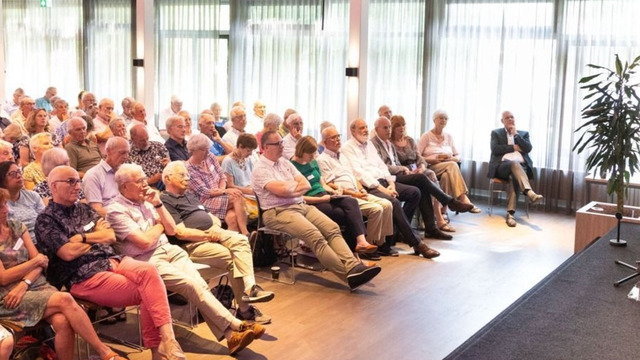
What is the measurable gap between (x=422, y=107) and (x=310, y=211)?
4799mm

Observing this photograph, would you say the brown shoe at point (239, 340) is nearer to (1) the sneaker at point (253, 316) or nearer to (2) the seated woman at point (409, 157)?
(1) the sneaker at point (253, 316)

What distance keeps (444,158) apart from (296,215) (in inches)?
130

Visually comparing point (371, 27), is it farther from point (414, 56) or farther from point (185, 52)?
Result: point (185, 52)

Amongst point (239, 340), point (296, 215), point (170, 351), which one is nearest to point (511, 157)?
point (296, 215)

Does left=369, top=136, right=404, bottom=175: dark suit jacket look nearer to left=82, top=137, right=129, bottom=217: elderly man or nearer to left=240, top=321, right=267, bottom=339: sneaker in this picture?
left=82, top=137, right=129, bottom=217: elderly man

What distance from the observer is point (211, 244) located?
16.8 ft

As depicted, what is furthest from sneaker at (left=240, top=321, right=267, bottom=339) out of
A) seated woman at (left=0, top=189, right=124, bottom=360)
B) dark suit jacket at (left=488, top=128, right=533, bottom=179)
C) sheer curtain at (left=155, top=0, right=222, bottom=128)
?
sheer curtain at (left=155, top=0, right=222, bottom=128)

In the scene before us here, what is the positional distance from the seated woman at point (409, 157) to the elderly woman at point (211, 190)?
259 cm

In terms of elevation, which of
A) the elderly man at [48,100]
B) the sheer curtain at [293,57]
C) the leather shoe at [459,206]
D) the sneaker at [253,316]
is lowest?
the sneaker at [253,316]

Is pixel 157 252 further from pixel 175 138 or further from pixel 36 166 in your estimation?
pixel 175 138

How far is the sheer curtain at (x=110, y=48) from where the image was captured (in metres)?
13.2

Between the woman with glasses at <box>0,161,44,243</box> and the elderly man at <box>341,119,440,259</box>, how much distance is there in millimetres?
3462

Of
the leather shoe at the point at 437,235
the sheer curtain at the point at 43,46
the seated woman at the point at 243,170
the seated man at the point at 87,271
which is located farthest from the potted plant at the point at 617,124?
the sheer curtain at the point at 43,46

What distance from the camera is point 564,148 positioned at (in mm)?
9742
